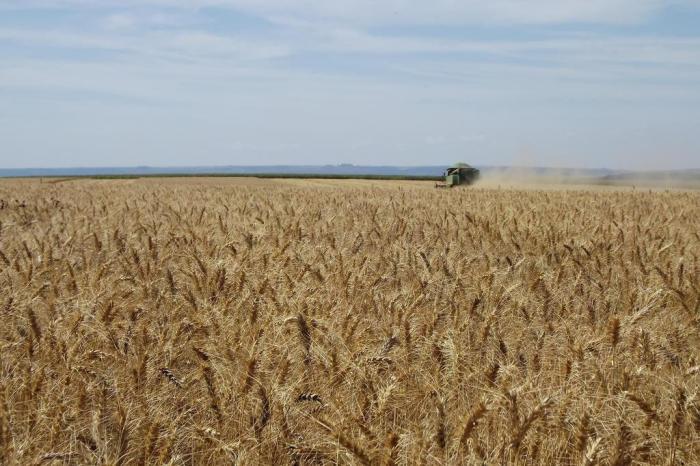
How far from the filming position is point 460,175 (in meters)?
36.6

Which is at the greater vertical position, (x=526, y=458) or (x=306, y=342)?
(x=306, y=342)

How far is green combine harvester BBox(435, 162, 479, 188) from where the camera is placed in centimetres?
3556

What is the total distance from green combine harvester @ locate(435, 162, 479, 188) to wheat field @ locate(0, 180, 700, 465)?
98.8 feet

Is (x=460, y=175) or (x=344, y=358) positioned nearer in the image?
(x=344, y=358)

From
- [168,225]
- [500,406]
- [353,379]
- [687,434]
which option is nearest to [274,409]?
[353,379]

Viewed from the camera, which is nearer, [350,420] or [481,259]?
[350,420]

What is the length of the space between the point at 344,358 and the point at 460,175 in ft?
114

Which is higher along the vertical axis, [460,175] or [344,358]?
[460,175]

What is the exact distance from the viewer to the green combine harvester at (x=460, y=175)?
117 ft

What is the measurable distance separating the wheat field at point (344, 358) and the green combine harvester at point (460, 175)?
98.8 feet

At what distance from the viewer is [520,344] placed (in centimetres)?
310

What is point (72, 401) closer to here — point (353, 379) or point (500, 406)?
point (353, 379)

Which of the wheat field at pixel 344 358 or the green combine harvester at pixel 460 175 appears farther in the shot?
the green combine harvester at pixel 460 175

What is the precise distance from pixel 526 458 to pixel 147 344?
4.94 ft
